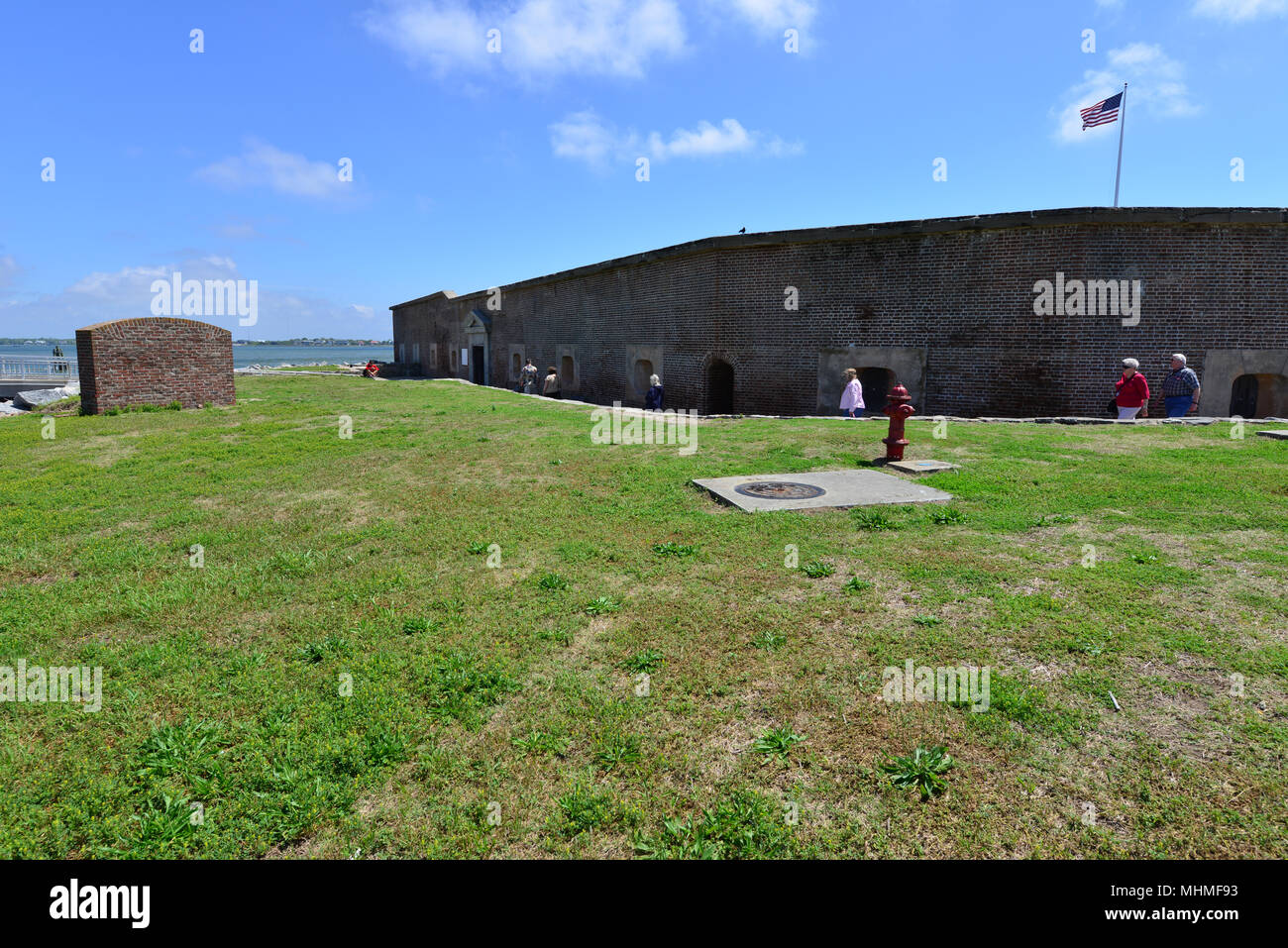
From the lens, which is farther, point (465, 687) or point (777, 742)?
point (465, 687)

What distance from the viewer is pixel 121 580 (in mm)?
5469

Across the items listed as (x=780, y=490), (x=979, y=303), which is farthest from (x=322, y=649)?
(x=979, y=303)

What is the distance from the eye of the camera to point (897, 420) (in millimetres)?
9086

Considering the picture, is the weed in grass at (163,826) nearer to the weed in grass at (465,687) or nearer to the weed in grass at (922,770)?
the weed in grass at (465,687)

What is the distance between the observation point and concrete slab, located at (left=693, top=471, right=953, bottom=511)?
7.11m

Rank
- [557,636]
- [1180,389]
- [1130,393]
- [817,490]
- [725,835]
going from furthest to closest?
[1180,389]
[1130,393]
[817,490]
[557,636]
[725,835]

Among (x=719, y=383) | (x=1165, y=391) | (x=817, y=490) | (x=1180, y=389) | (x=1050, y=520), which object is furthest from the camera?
(x=719, y=383)

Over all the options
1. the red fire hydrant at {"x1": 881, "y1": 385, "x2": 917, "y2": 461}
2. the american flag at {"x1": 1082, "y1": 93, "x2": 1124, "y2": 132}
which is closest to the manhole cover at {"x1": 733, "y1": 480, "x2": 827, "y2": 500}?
the red fire hydrant at {"x1": 881, "y1": 385, "x2": 917, "y2": 461}

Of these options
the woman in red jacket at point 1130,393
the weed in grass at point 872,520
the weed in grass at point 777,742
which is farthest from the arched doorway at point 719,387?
the weed in grass at point 777,742

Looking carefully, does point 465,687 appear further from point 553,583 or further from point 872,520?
point 872,520

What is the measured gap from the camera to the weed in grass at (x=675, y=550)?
5770 millimetres

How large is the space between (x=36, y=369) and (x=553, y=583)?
50.6 metres

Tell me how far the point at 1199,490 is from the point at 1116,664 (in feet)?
16.5

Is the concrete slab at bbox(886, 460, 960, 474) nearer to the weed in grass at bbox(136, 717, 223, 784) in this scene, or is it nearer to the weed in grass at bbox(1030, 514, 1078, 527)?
the weed in grass at bbox(1030, 514, 1078, 527)
